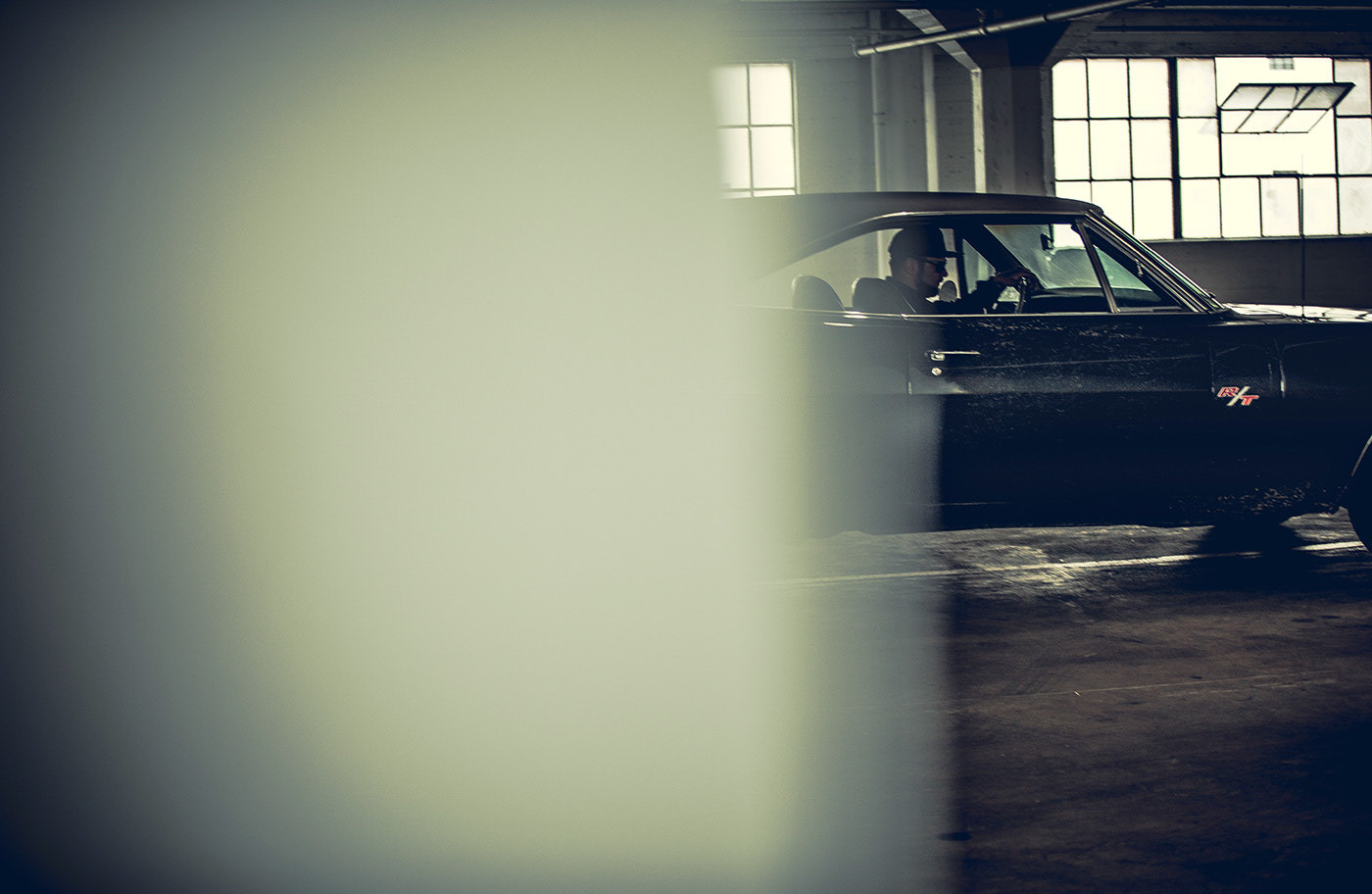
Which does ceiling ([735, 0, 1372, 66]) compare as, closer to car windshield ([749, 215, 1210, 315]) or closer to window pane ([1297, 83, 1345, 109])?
window pane ([1297, 83, 1345, 109])

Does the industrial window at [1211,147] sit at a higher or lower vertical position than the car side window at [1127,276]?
higher

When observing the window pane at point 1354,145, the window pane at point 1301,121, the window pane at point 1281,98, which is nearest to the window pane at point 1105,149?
the window pane at point 1281,98

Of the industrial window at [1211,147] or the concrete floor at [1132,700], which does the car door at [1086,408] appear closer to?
the concrete floor at [1132,700]

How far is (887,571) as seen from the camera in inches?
219

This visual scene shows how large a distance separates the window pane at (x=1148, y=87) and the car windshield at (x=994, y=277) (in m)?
10.7

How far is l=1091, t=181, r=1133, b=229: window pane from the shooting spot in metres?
14.8

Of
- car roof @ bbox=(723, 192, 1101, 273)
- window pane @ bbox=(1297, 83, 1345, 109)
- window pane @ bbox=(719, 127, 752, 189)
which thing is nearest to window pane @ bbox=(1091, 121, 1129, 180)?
window pane @ bbox=(1297, 83, 1345, 109)

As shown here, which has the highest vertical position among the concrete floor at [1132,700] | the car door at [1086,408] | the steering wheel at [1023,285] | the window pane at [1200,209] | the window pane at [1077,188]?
the window pane at [1077,188]

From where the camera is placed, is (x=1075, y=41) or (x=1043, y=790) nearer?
(x=1043, y=790)

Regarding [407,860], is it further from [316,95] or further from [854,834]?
[316,95]

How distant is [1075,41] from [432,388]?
8.73 meters

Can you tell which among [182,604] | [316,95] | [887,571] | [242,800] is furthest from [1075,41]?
[242,800]

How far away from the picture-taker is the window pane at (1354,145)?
15305mm

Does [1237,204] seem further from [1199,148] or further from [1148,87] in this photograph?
[1148,87]
